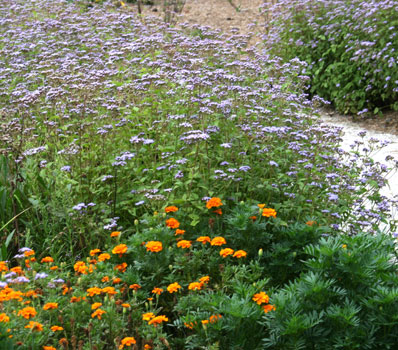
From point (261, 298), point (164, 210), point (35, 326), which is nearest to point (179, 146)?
point (164, 210)

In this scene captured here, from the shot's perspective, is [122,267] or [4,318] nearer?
[4,318]

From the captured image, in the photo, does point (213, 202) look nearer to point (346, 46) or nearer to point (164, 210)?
point (164, 210)

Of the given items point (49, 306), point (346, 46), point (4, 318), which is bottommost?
point (346, 46)

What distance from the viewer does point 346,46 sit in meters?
8.05

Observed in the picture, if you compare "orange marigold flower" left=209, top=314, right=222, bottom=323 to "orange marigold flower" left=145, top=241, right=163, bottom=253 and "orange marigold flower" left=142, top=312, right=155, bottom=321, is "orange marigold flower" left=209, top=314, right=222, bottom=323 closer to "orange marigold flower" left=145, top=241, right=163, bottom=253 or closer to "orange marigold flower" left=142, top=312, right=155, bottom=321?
"orange marigold flower" left=142, top=312, right=155, bottom=321

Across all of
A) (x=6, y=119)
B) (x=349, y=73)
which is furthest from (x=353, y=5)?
(x=6, y=119)

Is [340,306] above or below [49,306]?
below

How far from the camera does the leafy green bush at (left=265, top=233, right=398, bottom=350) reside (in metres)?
2.34

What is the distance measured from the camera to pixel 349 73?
8.41 meters

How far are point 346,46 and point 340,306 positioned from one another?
6.45 m

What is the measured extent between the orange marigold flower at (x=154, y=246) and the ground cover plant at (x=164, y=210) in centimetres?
2

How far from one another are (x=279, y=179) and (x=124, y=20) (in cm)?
401

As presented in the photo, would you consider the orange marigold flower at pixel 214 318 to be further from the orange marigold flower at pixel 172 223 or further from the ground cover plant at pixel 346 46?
the ground cover plant at pixel 346 46

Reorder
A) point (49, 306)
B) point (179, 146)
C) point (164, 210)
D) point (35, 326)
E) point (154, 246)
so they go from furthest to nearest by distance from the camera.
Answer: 1. point (179, 146)
2. point (164, 210)
3. point (154, 246)
4. point (49, 306)
5. point (35, 326)
